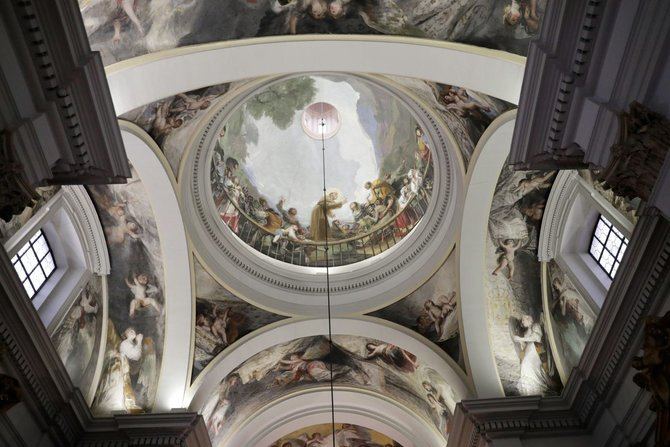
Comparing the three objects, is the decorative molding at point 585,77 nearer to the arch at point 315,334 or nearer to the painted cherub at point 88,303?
the arch at point 315,334

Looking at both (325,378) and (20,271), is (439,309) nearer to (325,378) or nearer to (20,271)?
(325,378)

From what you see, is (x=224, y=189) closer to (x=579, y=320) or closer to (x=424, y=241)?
(x=424, y=241)

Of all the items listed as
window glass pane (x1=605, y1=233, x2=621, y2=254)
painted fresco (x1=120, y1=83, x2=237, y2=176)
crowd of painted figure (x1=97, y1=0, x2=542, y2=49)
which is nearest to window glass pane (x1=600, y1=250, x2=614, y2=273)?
window glass pane (x1=605, y1=233, x2=621, y2=254)

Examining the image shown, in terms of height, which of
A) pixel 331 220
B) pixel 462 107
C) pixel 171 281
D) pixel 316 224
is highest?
pixel 331 220

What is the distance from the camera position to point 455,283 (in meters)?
12.0

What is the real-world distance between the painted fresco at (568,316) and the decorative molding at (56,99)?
7.67 meters

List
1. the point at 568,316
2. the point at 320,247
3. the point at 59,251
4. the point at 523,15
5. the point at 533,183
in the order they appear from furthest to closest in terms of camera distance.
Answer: the point at 320,247 → the point at 533,183 → the point at 568,316 → the point at 59,251 → the point at 523,15

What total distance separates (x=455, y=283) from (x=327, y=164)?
635 centimetres

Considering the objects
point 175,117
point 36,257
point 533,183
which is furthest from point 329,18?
point 36,257

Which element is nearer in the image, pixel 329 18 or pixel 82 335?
pixel 329 18

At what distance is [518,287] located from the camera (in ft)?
37.3

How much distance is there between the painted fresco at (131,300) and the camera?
10734 millimetres

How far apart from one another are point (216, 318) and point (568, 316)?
22.7ft

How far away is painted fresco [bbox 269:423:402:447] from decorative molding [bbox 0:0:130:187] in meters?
10.9
